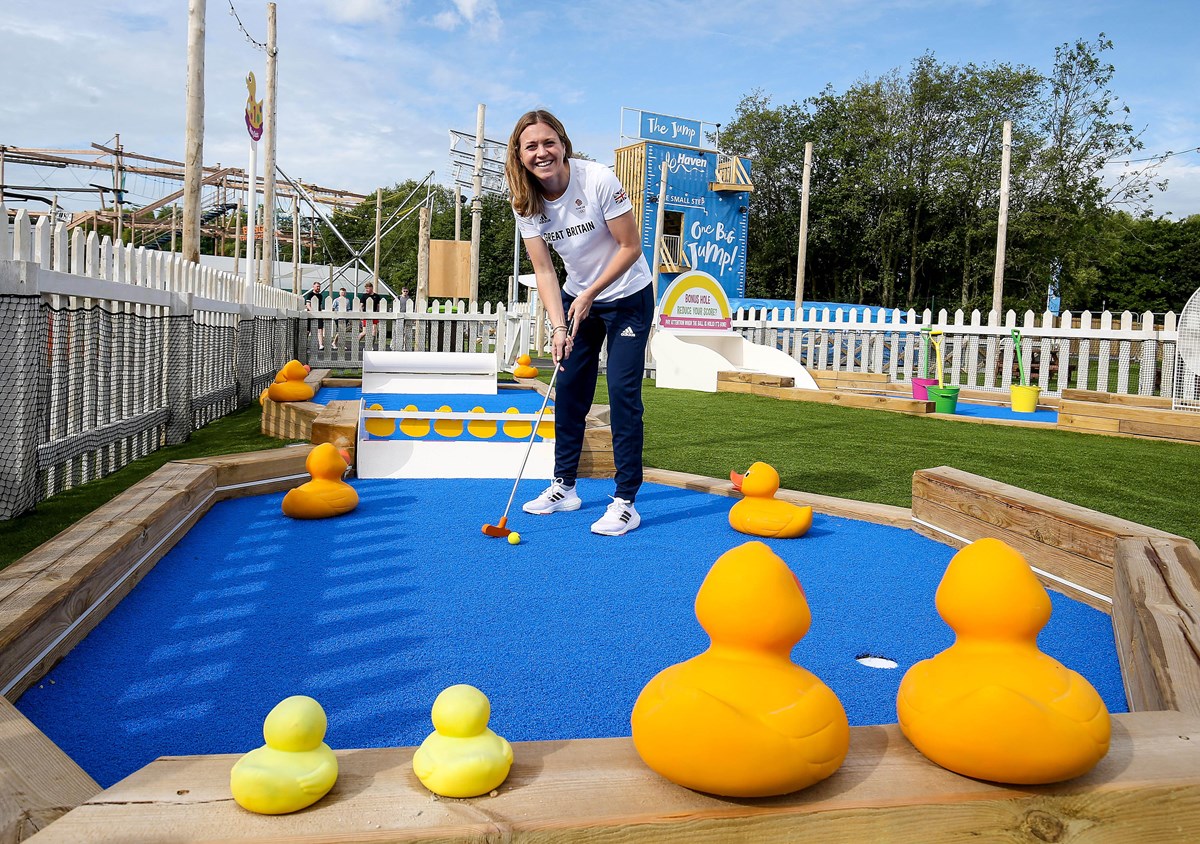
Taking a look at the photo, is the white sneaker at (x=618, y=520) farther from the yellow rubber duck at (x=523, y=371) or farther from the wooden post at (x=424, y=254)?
the wooden post at (x=424, y=254)

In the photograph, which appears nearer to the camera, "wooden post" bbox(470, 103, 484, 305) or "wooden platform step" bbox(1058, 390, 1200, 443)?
"wooden platform step" bbox(1058, 390, 1200, 443)

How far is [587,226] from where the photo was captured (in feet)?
13.4

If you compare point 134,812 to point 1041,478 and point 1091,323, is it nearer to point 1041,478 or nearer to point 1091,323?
point 1041,478

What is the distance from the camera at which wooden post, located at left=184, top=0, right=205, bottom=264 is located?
378 inches

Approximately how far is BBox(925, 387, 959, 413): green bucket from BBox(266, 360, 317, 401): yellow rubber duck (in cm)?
729

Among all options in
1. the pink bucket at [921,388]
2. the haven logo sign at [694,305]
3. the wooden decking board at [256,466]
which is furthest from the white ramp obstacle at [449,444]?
the haven logo sign at [694,305]

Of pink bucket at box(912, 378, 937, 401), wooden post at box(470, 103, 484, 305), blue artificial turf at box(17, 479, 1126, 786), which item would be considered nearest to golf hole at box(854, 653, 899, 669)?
blue artificial turf at box(17, 479, 1126, 786)

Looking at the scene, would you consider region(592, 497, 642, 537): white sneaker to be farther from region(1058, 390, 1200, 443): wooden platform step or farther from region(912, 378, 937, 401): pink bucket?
region(912, 378, 937, 401): pink bucket

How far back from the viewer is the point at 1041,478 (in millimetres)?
5758

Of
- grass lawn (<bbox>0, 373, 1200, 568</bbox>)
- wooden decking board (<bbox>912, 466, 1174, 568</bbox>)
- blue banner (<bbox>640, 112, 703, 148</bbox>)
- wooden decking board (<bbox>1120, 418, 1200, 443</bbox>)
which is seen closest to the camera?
wooden decking board (<bbox>912, 466, 1174, 568</bbox>)

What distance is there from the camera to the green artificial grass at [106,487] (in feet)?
11.1

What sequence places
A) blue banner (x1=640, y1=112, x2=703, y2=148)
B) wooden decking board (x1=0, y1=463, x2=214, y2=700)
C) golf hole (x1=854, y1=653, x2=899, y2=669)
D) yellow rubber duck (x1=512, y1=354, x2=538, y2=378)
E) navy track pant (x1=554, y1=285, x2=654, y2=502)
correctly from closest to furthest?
1. wooden decking board (x1=0, y1=463, x2=214, y2=700)
2. golf hole (x1=854, y1=653, x2=899, y2=669)
3. navy track pant (x1=554, y1=285, x2=654, y2=502)
4. yellow rubber duck (x1=512, y1=354, x2=538, y2=378)
5. blue banner (x1=640, y1=112, x2=703, y2=148)

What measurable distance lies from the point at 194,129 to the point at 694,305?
7493 millimetres

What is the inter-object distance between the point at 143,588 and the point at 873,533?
317 cm
